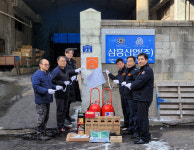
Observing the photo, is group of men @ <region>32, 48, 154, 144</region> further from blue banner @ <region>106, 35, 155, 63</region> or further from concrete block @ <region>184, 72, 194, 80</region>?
concrete block @ <region>184, 72, 194, 80</region>

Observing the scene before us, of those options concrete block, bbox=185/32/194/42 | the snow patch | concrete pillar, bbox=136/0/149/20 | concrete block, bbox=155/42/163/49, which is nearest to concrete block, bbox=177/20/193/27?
concrete block, bbox=185/32/194/42

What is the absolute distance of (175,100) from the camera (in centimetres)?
697

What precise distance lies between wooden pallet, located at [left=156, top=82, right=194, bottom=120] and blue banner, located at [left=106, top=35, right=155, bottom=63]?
39.2 inches

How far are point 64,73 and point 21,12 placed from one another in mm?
20084

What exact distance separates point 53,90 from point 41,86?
0.34m

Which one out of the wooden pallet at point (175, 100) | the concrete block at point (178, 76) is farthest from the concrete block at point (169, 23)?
the wooden pallet at point (175, 100)

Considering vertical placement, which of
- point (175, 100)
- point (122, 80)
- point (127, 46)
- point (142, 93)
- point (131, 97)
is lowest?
point (175, 100)

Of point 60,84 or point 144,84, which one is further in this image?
point 60,84

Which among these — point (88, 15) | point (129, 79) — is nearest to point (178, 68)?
point (129, 79)

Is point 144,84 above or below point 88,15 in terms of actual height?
below

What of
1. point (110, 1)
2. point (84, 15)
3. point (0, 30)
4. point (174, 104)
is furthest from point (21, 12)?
point (174, 104)

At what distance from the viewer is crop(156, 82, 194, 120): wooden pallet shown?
6.87 m

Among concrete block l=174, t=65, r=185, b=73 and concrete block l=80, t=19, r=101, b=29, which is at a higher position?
concrete block l=80, t=19, r=101, b=29

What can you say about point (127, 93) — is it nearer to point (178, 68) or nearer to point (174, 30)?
point (178, 68)
